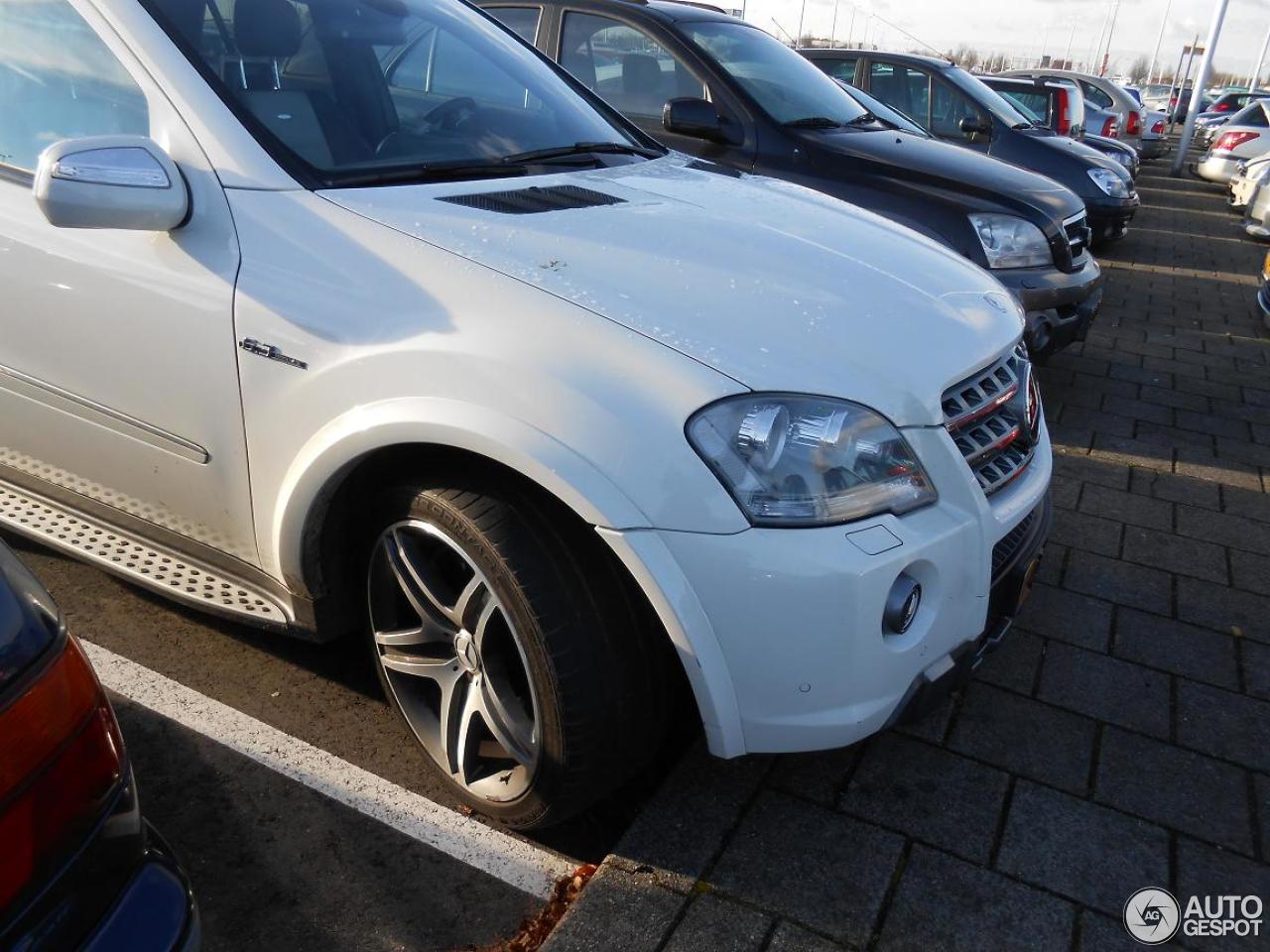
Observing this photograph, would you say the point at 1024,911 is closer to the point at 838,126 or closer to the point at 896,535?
the point at 896,535

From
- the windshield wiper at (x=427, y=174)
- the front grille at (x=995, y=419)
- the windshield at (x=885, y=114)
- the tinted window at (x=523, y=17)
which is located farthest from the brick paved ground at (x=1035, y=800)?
the tinted window at (x=523, y=17)

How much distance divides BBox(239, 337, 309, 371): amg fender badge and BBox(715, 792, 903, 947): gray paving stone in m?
1.38

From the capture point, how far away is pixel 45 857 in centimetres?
129

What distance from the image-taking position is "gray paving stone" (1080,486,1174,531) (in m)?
3.98

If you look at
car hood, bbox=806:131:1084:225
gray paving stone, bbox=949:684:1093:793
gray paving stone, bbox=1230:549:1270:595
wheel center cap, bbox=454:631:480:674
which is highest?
car hood, bbox=806:131:1084:225

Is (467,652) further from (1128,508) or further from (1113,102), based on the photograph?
(1113,102)

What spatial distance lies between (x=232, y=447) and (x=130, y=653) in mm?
998

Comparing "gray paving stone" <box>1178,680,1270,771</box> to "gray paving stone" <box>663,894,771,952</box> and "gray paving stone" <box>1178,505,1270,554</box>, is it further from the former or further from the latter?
"gray paving stone" <box>663,894,771,952</box>

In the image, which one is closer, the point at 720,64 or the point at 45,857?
the point at 45,857

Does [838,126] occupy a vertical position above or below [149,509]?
above

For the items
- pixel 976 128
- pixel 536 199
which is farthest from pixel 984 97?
pixel 536 199

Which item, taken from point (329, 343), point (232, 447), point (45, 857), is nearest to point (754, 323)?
point (329, 343)

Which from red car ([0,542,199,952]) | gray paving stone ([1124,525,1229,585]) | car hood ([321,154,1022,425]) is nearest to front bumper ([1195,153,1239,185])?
gray paving stone ([1124,525,1229,585])

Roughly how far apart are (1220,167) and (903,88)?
9.08 meters
